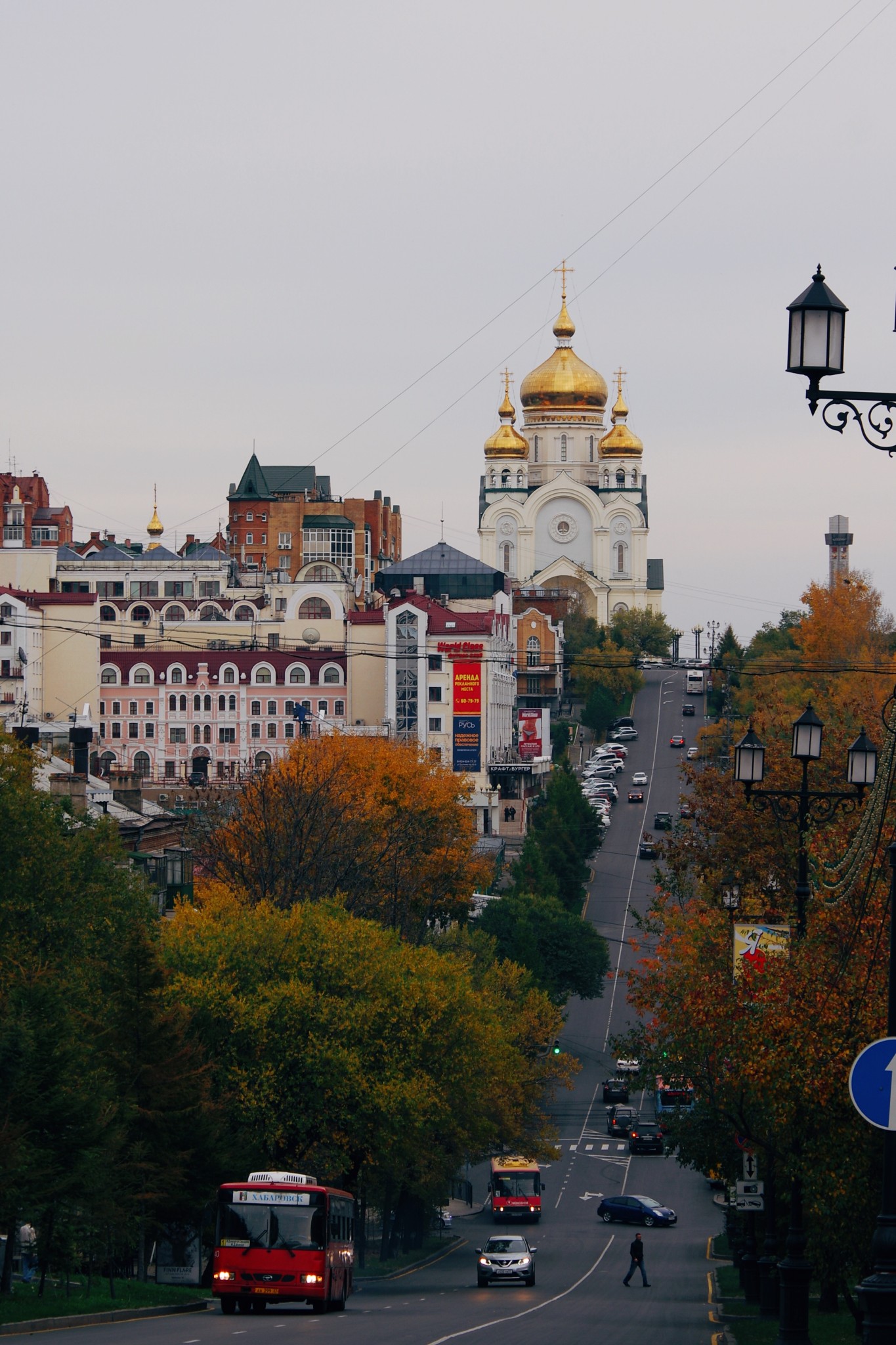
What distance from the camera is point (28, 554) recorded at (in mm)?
162375

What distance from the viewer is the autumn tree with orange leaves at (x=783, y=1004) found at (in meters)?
21.8

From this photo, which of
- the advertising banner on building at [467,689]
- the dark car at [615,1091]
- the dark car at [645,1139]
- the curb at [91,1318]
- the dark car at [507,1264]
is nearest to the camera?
the curb at [91,1318]

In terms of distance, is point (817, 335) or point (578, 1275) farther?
point (578, 1275)

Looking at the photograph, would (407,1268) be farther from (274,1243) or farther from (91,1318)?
(91,1318)

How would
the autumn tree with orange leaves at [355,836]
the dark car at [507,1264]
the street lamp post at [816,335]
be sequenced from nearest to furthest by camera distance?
the street lamp post at [816,335]
the dark car at [507,1264]
the autumn tree with orange leaves at [355,836]

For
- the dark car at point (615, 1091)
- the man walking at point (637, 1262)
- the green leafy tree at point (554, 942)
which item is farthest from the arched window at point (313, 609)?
the man walking at point (637, 1262)

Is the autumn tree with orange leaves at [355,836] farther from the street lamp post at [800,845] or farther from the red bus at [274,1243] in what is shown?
the street lamp post at [800,845]

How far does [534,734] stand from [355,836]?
73.1 metres

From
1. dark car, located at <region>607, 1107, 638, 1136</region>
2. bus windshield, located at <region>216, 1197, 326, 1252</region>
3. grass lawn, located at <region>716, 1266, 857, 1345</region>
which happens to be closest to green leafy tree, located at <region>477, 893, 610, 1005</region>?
dark car, located at <region>607, 1107, 638, 1136</region>

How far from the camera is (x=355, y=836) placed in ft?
207

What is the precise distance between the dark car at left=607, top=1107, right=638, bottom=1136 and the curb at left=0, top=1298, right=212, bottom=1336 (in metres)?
43.0

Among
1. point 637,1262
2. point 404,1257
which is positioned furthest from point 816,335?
point 404,1257

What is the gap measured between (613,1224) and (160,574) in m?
119

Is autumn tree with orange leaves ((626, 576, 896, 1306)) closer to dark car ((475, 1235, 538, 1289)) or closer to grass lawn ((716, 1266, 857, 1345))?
grass lawn ((716, 1266, 857, 1345))
